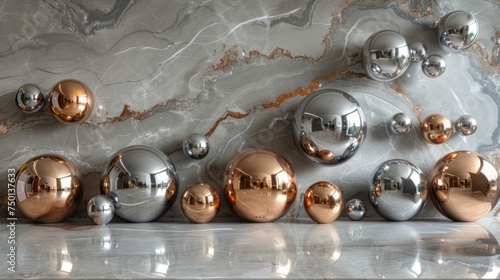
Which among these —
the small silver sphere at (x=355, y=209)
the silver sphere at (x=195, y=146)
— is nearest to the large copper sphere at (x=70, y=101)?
the silver sphere at (x=195, y=146)

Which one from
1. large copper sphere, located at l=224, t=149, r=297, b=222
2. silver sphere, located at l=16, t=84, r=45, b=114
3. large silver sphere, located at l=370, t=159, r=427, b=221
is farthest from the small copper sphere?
silver sphere, located at l=16, t=84, r=45, b=114

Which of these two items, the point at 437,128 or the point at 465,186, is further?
the point at 437,128

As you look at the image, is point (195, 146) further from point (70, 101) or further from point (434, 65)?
point (434, 65)

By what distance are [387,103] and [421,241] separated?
51 centimetres

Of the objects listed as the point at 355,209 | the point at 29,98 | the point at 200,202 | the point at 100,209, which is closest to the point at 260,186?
the point at 200,202

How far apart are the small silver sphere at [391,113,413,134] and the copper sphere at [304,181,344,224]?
0.88 feet

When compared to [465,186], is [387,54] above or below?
above

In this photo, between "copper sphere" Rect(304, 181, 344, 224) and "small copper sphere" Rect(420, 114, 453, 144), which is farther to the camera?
"small copper sphere" Rect(420, 114, 453, 144)

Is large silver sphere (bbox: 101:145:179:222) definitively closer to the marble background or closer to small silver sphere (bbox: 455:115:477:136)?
the marble background

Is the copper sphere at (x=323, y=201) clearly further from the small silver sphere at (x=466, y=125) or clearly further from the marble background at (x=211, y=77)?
the small silver sphere at (x=466, y=125)

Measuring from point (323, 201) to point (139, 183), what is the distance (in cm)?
A: 44

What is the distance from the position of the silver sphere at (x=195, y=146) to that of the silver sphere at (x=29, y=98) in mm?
389

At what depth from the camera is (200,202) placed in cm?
149

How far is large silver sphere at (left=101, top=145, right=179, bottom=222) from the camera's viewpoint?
1.49 m
